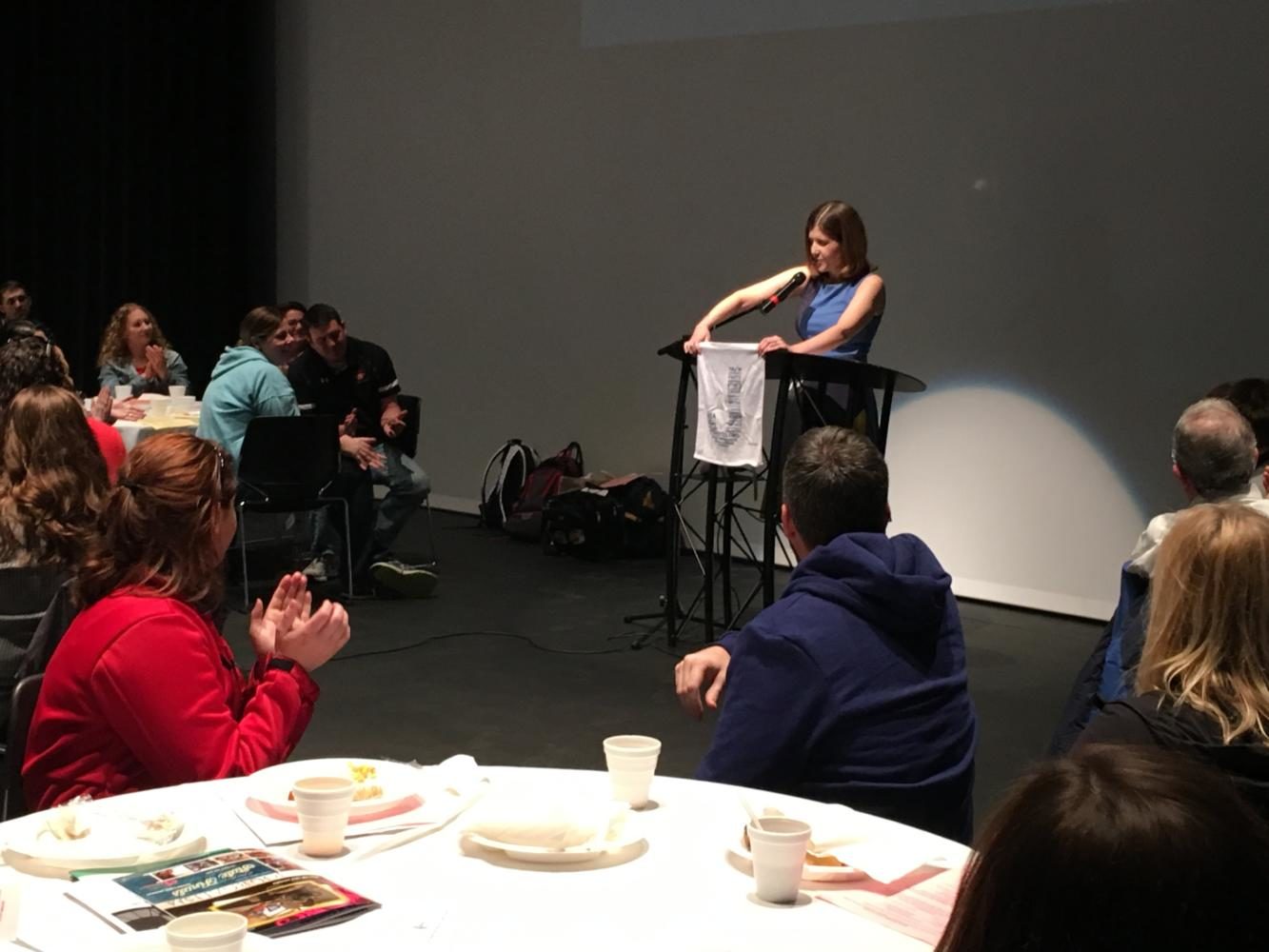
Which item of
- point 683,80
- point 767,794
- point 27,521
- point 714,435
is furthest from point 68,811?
point 683,80

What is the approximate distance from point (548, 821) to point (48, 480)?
1.72 metres

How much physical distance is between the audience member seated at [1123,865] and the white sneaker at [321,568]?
5.75m

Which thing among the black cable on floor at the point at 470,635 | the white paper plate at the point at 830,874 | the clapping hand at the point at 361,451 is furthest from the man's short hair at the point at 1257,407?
the clapping hand at the point at 361,451

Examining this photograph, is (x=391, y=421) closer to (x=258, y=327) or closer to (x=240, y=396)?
(x=258, y=327)

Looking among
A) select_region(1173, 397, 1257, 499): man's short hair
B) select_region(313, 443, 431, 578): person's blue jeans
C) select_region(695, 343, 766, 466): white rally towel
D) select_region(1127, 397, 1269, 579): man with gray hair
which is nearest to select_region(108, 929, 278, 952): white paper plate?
select_region(1127, 397, 1269, 579): man with gray hair

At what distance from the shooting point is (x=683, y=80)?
7520 mm

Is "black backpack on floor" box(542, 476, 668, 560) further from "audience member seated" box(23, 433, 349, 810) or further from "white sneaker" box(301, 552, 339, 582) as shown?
"audience member seated" box(23, 433, 349, 810)

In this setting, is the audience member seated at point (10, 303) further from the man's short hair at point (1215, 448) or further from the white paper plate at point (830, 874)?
the white paper plate at point (830, 874)

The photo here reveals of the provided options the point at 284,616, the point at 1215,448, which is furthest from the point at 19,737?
the point at 1215,448

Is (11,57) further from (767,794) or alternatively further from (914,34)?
(767,794)

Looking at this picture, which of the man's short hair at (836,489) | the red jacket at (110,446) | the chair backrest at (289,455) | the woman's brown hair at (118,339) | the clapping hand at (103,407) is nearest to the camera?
the man's short hair at (836,489)

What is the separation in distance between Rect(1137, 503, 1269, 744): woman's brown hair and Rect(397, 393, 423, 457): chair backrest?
5.19 m

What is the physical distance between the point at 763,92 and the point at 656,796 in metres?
5.91

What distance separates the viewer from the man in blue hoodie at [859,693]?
1918 mm
